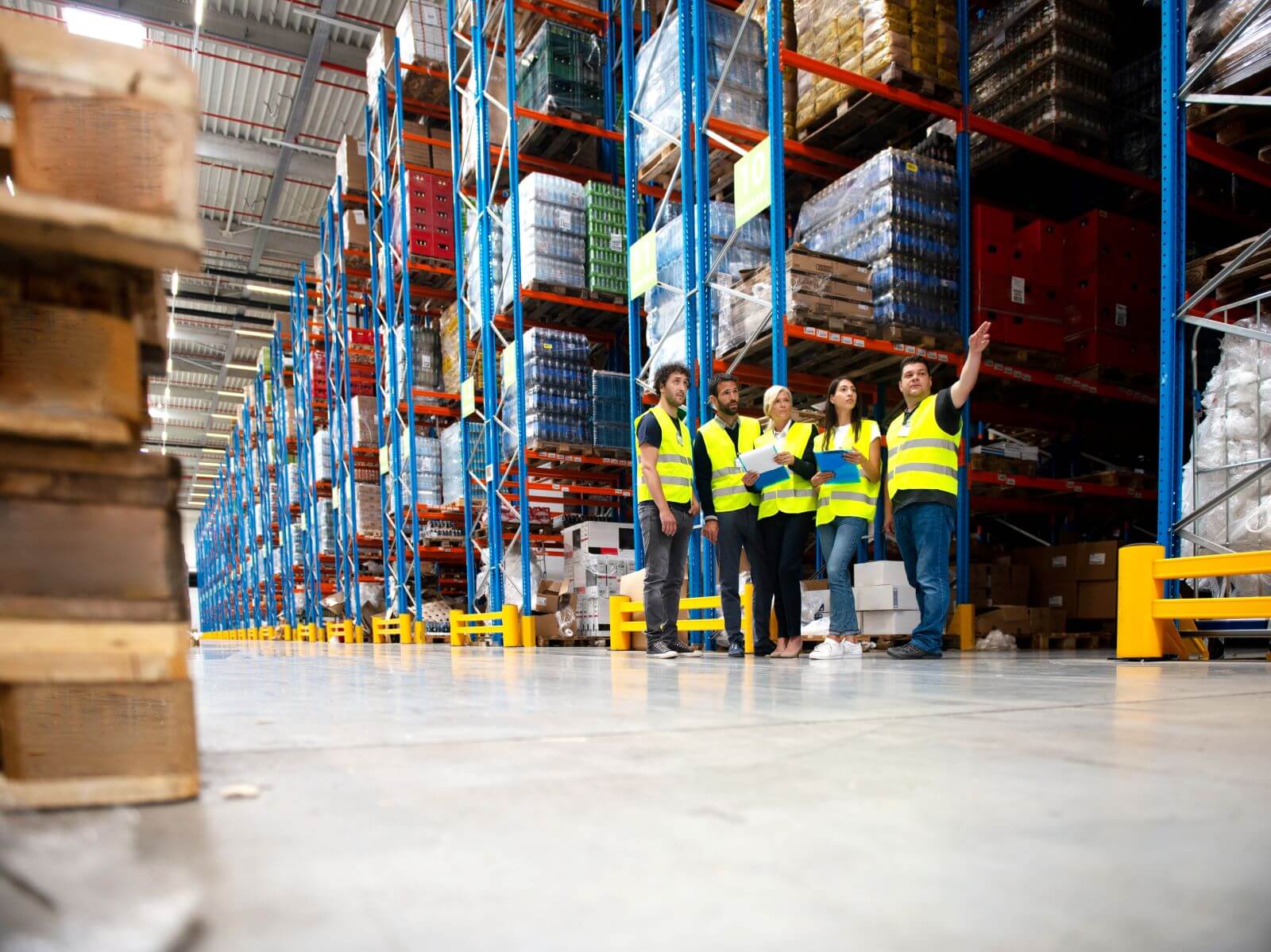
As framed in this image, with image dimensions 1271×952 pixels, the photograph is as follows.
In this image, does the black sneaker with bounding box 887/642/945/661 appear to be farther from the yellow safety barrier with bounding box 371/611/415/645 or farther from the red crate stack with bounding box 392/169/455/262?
the red crate stack with bounding box 392/169/455/262

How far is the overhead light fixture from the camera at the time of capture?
23.2 meters

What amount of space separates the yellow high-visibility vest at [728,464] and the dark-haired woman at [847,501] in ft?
1.67

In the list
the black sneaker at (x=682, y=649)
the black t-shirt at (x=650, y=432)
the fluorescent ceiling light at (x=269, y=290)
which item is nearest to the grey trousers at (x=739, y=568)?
the black sneaker at (x=682, y=649)

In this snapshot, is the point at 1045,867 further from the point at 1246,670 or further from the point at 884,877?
the point at 1246,670

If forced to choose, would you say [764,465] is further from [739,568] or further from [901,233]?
[901,233]

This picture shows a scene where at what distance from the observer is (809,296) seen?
6195 mm

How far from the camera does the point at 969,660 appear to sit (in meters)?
4.66

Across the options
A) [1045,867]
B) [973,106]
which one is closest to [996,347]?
[973,106]

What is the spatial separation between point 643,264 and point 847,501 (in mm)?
3268

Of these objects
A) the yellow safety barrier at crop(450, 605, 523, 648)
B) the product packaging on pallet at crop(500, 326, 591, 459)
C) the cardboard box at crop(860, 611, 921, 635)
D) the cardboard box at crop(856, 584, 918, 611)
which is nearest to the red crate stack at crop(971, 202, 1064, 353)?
the cardboard box at crop(856, 584, 918, 611)

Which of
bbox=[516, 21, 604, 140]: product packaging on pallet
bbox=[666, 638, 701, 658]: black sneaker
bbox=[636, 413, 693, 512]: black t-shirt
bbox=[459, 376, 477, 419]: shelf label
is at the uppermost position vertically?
bbox=[516, 21, 604, 140]: product packaging on pallet

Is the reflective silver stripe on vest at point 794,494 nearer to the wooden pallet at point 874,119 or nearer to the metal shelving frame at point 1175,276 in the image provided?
the metal shelving frame at point 1175,276

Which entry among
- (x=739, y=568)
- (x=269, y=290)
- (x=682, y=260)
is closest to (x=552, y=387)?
(x=682, y=260)

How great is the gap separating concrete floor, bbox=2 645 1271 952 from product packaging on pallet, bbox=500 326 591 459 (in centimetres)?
718
